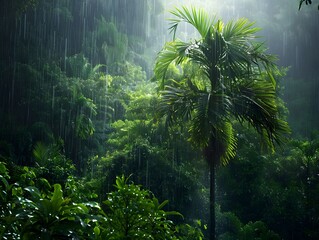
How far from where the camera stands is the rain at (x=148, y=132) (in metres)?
4.04

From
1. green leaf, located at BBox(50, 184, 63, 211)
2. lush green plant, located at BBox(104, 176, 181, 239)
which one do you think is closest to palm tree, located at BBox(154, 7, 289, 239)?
lush green plant, located at BBox(104, 176, 181, 239)

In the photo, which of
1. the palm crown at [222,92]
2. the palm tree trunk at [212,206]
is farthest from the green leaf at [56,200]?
the palm tree trunk at [212,206]

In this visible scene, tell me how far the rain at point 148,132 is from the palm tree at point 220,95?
2cm

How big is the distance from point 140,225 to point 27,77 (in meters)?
11.4

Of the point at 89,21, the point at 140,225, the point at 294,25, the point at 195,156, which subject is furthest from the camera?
the point at 294,25

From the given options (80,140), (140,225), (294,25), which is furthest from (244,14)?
(140,225)

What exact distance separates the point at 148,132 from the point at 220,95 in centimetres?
522

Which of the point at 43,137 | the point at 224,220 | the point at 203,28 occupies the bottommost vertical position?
the point at 224,220

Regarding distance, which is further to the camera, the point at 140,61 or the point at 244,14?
the point at 244,14

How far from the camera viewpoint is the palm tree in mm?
7043

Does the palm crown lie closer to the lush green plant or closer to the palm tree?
the palm tree

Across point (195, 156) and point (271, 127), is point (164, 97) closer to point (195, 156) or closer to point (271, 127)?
point (271, 127)

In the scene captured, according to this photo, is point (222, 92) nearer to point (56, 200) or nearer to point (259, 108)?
point (259, 108)

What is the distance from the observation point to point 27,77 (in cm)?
1461
